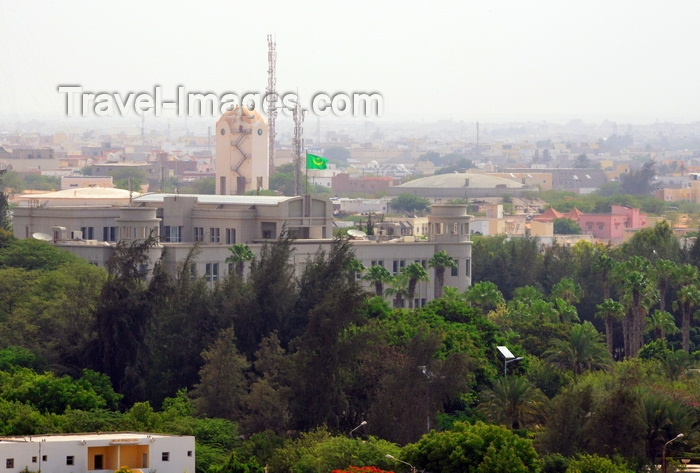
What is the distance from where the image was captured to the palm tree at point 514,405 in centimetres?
6769

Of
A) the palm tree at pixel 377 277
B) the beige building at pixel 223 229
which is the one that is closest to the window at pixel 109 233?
the beige building at pixel 223 229

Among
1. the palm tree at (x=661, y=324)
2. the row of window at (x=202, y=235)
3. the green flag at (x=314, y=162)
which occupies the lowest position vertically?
the palm tree at (x=661, y=324)

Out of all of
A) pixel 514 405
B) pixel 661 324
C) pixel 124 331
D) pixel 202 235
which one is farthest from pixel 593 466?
pixel 202 235

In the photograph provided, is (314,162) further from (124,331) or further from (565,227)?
(565,227)

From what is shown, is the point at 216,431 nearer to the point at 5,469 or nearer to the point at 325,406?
the point at 325,406

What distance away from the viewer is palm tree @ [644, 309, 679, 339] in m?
93.9

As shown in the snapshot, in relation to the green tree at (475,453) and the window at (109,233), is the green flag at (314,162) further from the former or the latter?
the green tree at (475,453)

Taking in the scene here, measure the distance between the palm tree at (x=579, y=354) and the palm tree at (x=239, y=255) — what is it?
57.1ft

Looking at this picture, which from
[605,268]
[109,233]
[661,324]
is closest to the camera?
[661,324]

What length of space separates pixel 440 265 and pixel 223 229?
33.5ft

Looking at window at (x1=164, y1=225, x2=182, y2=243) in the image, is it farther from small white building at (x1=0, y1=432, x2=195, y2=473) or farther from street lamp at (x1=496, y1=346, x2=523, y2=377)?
small white building at (x1=0, y1=432, x2=195, y2=473)

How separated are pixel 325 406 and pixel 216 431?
15.6ft

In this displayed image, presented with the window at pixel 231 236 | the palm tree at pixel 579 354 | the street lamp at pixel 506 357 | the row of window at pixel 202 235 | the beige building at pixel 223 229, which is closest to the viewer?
the street lamp at pixel 506 357

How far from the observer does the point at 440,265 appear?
10188cm
